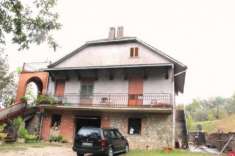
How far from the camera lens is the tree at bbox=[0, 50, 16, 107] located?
3347 centimetres

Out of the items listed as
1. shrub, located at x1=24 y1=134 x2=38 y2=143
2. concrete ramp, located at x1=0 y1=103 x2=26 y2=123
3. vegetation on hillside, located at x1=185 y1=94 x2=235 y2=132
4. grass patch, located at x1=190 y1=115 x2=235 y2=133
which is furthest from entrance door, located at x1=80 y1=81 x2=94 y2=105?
vegetation on hillside, located at x1=185 y1=94 x2=235 y2=132

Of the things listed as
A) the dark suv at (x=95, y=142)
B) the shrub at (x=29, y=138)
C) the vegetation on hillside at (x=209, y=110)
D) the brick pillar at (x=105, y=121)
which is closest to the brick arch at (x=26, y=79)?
the shrub at (x=29, y=138)

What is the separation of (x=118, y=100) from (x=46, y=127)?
→ 684 cm

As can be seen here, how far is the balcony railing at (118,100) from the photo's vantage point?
18.5 meters

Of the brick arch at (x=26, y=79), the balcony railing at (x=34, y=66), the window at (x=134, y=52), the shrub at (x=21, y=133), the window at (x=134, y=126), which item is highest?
the window at (x=134, y=52)

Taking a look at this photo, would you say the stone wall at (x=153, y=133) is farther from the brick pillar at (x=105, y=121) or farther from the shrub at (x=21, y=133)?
the shrub at (x=21, y=133)

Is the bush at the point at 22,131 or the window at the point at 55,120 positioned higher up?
the window at the point at 55,120

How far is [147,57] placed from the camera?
2045cm

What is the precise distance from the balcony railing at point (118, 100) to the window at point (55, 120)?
1370 mm

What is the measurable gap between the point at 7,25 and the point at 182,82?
18503mm

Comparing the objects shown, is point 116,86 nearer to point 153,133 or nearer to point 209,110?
point 153,133

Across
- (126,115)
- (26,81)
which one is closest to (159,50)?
(126,115)

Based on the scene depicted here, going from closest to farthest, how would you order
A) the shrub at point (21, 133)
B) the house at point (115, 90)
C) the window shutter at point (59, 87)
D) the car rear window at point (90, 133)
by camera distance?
the car rear window at point (90, 133), the house at point (115, 90), the shrub at point (21, 133), the window shutter at point (59, 87)

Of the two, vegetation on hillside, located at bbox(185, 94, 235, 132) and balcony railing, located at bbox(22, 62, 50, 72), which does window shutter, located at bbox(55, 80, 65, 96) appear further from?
vegetation on hillside, located at bbox(185, 94, 235, 132)
